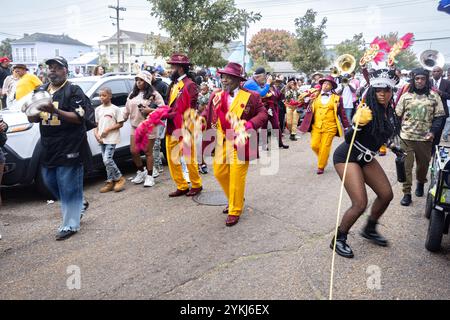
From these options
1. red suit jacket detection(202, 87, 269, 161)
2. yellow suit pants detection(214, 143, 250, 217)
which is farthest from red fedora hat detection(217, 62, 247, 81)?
yellow suit pants detection(214, 143, 250, 217)

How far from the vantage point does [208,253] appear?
4035mm

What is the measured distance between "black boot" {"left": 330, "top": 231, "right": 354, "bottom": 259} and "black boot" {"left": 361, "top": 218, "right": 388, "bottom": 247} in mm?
472

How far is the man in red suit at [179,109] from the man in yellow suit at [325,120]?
2931 millimetres

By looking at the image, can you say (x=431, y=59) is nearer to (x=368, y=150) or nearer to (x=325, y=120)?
(x=325, y=120)

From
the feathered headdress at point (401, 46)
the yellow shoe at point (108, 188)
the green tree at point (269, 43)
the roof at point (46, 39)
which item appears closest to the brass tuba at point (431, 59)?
the feathered headdress at point (401, 46)

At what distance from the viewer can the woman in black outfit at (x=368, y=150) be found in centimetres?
393

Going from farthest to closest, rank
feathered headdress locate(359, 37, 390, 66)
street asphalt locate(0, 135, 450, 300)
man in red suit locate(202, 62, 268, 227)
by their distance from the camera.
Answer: man in red suit locate(202, 62, 268, 227) → feathered headdress locate(359, 37, 390, 66) → street asphalt locate(0, 135, 450, 300)

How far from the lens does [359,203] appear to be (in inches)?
154

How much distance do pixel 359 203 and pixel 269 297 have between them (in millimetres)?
1459

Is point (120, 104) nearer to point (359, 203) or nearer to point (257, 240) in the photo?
point (257, 240)

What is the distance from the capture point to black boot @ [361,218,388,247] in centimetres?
430

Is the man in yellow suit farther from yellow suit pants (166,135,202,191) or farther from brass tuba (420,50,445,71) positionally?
yellow suit pants (166,135,202,191)

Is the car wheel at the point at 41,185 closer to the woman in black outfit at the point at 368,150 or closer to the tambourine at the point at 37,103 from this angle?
the tambourine at the point at 37,103
